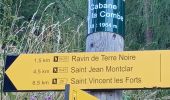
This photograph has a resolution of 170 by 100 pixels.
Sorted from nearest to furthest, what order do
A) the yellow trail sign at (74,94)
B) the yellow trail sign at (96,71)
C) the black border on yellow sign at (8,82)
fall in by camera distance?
the yellow trail sign at (74,94) → the yellow trail sign at (96,71) → the black border on yellow sign at (8,82)

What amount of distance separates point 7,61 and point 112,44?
0.67 m

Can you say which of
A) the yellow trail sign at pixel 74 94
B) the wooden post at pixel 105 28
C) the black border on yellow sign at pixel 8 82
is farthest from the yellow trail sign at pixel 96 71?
the yellow trail sign at pixel 74 94

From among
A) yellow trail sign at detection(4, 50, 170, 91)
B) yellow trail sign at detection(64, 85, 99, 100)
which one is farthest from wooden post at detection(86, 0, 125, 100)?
yellow trail sign at detection(64, 85, 99, 100)

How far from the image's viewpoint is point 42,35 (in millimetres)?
5965

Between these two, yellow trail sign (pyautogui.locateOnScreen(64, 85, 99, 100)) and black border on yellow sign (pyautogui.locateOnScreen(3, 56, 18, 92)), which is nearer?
yellow trail sign (pyautogui.locateOnScreen(64, 85, 99, 100))

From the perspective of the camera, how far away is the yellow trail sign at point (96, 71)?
3064mm

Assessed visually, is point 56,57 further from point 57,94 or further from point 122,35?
point 57,94

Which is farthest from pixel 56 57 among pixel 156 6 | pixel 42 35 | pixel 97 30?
pixel 156 6

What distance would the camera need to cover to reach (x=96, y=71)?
3.11 meters

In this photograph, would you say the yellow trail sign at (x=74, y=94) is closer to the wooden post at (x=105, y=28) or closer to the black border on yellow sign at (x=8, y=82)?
the wooden post at (x=105, y=28)

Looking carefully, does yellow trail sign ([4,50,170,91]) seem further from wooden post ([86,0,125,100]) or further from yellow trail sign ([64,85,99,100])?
yellow trail sign ([64,85,99,100])

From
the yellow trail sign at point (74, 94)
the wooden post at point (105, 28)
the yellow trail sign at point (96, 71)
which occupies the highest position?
the wooden post at point (105, 28)

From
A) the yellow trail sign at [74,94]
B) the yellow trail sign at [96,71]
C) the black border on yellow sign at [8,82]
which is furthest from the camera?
the black border on yellow sign at [8,82]

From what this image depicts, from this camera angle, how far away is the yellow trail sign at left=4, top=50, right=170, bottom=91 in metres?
3.06
